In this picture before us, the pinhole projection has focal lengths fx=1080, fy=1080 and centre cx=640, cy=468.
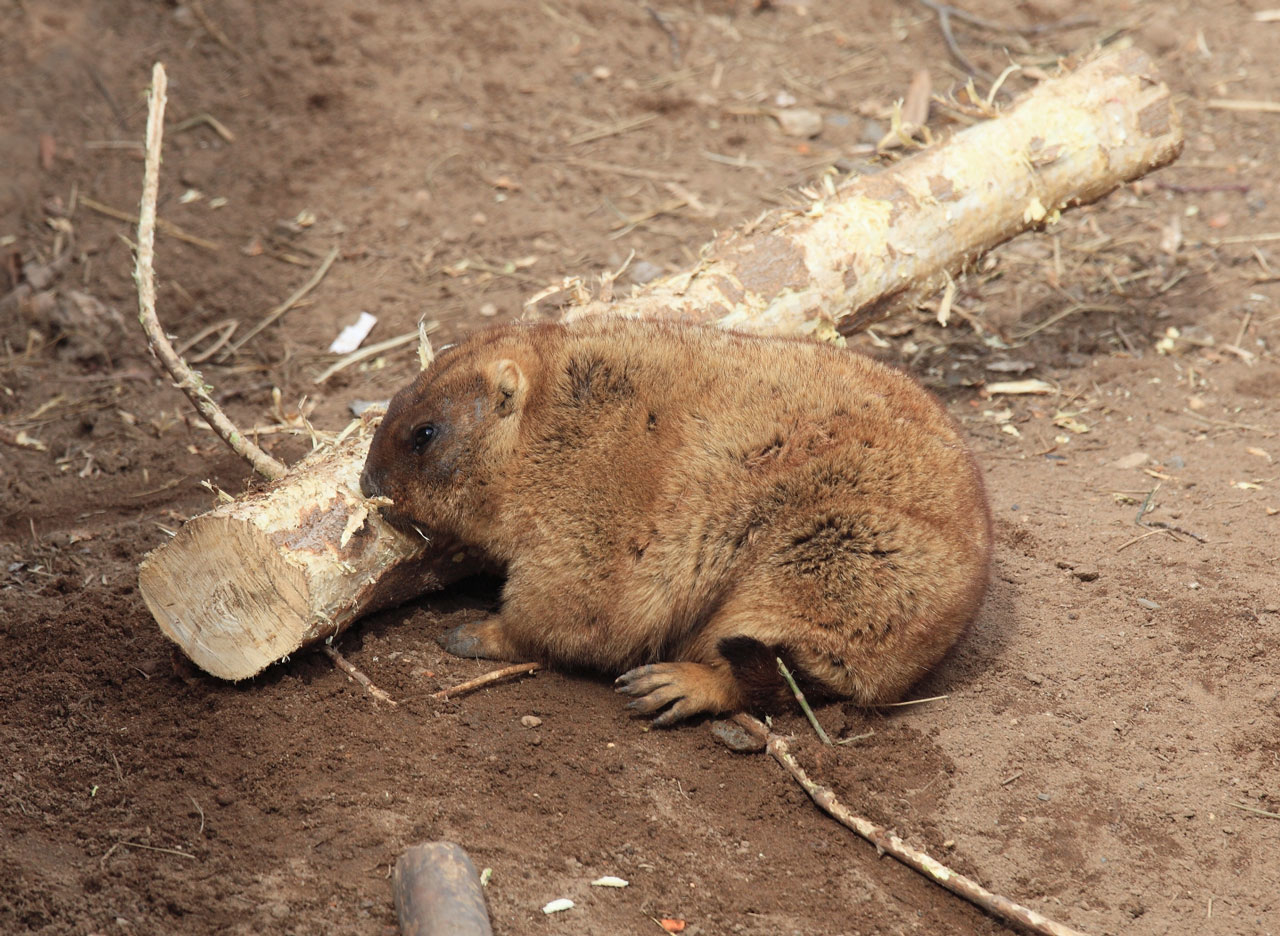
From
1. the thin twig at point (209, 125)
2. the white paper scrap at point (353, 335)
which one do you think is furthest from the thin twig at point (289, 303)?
the thin twig at point (209, 125)

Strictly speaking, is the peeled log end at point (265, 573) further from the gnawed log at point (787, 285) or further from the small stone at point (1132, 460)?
the small stone at point (1132, 460)

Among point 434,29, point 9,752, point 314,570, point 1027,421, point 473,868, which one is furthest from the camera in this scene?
point 434,29

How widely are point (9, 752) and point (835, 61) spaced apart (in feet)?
27.0

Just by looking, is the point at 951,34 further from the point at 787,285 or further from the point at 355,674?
the point at 355,674

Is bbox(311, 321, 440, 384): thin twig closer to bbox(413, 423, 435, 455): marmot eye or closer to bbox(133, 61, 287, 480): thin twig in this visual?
bbox(133, 61, 287, 480): thin twig

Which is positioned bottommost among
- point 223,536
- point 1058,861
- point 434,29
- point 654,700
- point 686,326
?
point 1058,861

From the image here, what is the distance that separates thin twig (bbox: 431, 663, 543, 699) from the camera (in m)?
4.23

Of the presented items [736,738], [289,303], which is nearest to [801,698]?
[736,738]

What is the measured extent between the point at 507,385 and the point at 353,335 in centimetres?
313

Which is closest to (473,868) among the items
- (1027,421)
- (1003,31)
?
(1027,421)

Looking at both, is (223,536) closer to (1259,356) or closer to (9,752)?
(9,752)

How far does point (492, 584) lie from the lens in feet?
16.8

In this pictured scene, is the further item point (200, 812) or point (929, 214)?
point (929, 214)

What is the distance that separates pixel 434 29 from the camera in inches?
358
